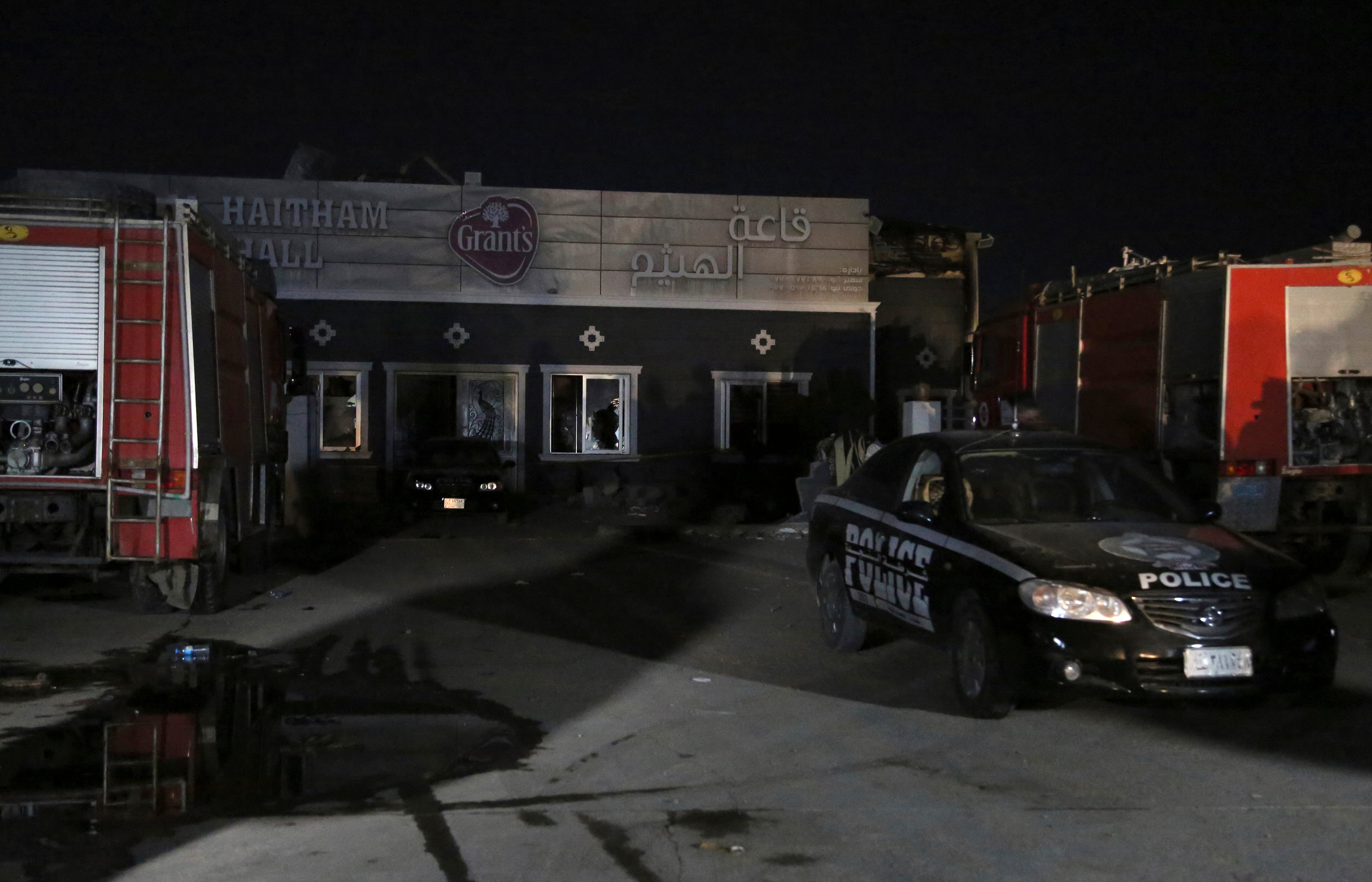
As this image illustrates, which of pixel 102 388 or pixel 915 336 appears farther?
pixel 915 336

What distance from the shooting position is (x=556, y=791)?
6.23 m

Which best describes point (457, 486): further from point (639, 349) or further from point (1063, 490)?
point (1063, 490)

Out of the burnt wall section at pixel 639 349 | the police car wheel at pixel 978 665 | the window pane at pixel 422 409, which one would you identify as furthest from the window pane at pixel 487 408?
the police car wheel at pixel 978 665

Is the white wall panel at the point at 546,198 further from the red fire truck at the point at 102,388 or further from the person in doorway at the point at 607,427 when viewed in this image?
the red fire truck at the point at 102,388

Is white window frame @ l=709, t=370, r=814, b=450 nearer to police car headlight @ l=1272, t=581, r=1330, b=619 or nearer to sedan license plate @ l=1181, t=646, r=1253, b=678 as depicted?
police car headlight @ l=1272, t=581, r=1330, b=619

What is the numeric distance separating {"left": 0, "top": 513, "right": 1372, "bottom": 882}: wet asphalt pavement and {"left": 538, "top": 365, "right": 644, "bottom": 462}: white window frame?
15.1 m

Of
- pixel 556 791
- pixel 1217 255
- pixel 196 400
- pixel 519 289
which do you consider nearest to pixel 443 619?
pixel 196 400

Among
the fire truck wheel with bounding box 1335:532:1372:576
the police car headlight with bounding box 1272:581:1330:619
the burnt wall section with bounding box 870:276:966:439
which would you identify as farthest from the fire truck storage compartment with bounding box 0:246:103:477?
the burnt wall section with bounding box 870:276:966:439

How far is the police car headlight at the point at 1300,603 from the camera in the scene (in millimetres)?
7133

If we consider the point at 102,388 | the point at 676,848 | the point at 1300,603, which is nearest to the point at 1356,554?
the point at 1300,603

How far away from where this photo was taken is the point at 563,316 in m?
26.5

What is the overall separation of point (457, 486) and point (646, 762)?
15312 millimetres

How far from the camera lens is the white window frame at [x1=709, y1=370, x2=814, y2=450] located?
2683 cm

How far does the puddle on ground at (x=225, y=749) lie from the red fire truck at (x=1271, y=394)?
26.2 feet
